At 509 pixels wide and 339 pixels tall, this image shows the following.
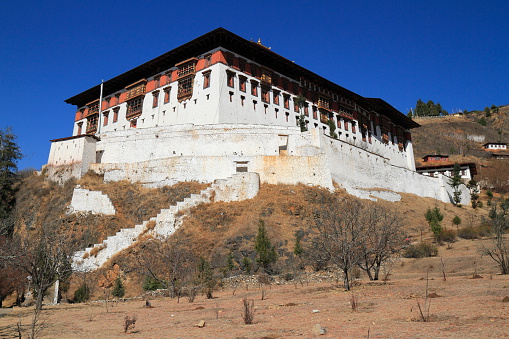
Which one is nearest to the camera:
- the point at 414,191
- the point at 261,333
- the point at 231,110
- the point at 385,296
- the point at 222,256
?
the point at 261,333

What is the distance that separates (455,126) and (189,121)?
356ft

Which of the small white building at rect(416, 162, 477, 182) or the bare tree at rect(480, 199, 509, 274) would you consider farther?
the small white building at rect(416, 162, 477, 182)

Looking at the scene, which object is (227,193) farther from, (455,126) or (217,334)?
(455,126)

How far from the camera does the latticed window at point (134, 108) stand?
5830 cm

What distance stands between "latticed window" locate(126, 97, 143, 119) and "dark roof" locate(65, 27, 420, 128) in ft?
12.8

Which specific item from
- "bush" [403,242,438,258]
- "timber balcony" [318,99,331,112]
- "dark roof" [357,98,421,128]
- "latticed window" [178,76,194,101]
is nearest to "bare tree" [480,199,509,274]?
"bush" [403,242,438,258]

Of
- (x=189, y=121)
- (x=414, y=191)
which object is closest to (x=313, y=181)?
(x=189, y=121)

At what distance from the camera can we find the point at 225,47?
2063 inches

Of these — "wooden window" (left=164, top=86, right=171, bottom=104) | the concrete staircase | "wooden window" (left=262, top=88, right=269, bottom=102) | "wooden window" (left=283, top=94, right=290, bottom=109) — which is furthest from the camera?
"wooden window" (left=283, top=94, right=290, bottom=109)

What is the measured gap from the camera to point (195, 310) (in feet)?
56.8

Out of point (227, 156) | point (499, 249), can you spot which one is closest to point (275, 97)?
point (227, 156)

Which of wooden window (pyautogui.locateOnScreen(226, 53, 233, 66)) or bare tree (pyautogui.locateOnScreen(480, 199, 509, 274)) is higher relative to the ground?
wooden window (pyautogui.locateOnScreen(226, 53, 233, 66))

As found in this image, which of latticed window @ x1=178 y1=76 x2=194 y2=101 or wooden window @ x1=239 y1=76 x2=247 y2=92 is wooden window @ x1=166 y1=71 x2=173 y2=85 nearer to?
latticed window @ x1=178 y1=76 x2=194 y2=101

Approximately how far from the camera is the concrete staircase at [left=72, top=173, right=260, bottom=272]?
34575 mm
